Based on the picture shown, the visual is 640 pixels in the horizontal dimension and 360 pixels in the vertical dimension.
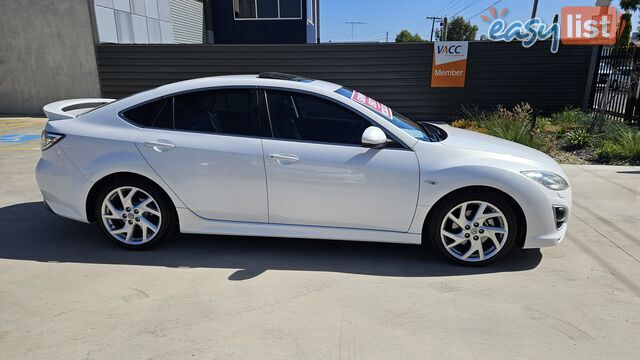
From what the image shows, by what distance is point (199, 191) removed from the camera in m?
3.88

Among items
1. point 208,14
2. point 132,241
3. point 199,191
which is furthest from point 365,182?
point 208,14

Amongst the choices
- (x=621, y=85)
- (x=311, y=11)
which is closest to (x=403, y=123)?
(x=621, y=85)

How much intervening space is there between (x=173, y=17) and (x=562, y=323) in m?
17.5

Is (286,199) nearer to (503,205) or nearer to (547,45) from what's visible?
(503,205)

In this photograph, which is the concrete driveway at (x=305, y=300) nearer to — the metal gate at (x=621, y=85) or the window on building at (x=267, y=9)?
the metal gate at (x=621, y=85)

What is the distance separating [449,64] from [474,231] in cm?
867

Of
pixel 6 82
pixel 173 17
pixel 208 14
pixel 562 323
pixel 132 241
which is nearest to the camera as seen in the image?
pixel 562 323

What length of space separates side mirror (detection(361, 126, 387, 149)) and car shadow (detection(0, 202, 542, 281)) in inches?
40.0

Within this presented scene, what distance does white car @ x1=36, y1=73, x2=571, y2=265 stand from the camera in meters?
3.67

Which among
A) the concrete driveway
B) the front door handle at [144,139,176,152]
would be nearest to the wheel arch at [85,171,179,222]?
the front door handle at [144,139,176,152]

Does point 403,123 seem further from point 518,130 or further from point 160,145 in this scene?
point 518,130

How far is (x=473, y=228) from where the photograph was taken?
371 cm

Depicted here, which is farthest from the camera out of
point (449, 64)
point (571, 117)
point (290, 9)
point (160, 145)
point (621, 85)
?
point (290, 9)

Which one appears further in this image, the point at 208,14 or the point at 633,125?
the point at 208,14
